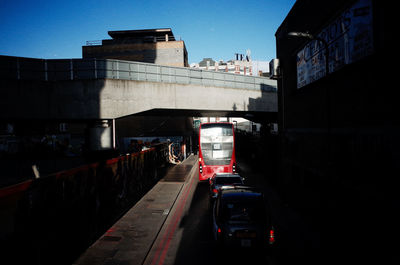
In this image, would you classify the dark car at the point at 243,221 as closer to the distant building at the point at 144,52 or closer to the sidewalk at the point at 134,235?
the sidewalk at the point at 134,235

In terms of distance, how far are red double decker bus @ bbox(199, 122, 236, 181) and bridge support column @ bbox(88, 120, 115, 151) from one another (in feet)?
28.5

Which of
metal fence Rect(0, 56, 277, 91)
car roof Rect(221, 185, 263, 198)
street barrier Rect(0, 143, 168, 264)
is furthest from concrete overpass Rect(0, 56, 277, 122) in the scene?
car roof Rect(221, 185, 263, 198)

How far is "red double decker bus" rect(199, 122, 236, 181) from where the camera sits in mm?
19625

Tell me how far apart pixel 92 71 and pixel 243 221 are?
19.2m

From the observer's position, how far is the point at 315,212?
11.4 metres

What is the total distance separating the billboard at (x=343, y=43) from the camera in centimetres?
785

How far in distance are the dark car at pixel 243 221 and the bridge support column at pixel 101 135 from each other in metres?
16.7

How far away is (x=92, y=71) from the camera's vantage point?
2178cm

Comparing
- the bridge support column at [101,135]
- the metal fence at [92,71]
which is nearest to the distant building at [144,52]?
the metal fence at [92,71]

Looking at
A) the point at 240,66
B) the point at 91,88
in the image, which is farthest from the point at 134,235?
the point at 240,66

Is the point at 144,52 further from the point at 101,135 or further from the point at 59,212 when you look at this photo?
the point at 59,212

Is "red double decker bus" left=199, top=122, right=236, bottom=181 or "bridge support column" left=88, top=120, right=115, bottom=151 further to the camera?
"bridge support column" left=88, top=120, right=115, bottom=151

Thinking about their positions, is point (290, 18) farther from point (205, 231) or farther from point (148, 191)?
point (148, 191)

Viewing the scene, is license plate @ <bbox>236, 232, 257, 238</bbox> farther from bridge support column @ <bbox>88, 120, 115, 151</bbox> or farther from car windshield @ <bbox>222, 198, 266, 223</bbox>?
bridge support column @ <bbox>88, 120, 115, 151</bbox>
